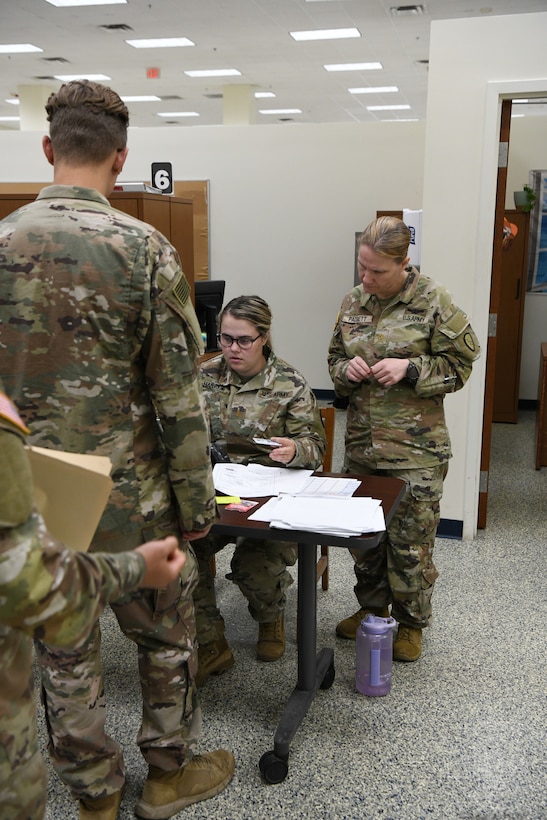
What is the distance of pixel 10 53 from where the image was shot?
8984mm

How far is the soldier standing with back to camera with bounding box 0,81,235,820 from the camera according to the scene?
4.81 ft

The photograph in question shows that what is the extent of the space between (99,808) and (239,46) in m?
8.29

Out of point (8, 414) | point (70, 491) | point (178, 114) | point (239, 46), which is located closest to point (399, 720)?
point (70, 491)

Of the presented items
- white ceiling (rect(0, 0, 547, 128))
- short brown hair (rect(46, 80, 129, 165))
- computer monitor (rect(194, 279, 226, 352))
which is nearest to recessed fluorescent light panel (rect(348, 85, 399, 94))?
white ceiling (rect(0, 0, 547, 128))

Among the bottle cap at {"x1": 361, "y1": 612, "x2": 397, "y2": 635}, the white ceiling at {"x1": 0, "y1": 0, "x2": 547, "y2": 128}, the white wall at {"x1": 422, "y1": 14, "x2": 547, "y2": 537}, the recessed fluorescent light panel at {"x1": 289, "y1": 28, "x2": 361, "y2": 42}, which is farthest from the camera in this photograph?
the recessed fluorescent light panel at {"x1": 289, "y1": 28, "x2": 361, "y2": 42}

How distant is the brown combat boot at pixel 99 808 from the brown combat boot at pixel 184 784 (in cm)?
8

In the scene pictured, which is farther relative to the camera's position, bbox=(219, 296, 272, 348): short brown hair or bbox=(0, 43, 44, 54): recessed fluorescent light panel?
bbox=(0, 43, 44, 54): recessed fluorescent light panel

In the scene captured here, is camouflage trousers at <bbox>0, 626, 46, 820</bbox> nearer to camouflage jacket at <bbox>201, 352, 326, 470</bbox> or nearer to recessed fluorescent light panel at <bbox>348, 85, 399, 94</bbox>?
camouflage jacket at <bbox>201, 352, 326, 470</bbox>

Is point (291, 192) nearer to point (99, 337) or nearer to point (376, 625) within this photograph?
point (376, 625)

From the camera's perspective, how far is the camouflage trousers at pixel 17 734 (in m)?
0.99

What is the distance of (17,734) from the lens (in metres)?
1.01

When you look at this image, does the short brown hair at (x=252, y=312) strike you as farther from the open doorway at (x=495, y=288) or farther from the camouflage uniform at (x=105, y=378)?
the open doorway at (x=495, y=288)

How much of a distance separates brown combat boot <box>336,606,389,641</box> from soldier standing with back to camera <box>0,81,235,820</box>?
1218mm

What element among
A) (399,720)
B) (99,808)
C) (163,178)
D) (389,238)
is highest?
(163,178)
